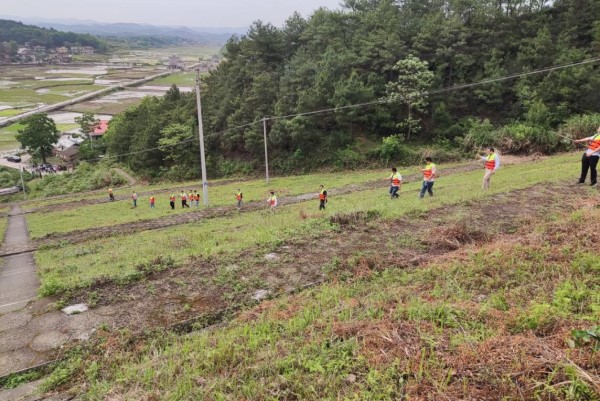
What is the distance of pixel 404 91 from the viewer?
123ft

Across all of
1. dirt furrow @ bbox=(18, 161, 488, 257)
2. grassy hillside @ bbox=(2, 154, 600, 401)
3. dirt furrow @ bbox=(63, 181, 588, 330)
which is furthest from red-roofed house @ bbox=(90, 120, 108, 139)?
→ dirt furrow @ bbox=(63, 181, 588, 330)

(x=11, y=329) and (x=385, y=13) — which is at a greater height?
(x=385, y=13)

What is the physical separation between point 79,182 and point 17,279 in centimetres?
4447

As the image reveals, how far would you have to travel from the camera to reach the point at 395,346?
14.6 feet

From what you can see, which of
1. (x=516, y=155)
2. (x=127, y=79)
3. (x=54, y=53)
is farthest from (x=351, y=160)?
(x=54, y=53)

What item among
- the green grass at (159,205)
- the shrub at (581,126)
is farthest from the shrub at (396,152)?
the shrub at (581,126)

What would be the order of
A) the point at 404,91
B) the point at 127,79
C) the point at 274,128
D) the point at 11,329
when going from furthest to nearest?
the point at 127,79 < the point at 274,128 < the point at 404,91 < the point at 11,329

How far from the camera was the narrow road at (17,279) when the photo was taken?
7961mm

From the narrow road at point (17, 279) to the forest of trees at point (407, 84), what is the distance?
25328 millimetres

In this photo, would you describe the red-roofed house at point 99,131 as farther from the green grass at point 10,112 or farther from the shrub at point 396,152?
the shrub at point 396,152

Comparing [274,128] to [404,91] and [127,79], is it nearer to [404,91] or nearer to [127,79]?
[404,91]

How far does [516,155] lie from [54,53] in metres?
228

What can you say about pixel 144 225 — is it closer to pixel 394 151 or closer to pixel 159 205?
pixel 159 205

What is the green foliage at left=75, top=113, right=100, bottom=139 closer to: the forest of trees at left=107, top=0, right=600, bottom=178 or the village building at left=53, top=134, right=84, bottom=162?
the village building at left=53, top=134, right=84, bottom=162
